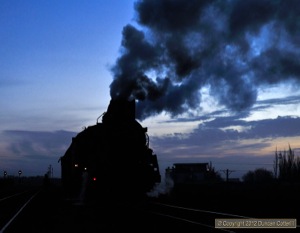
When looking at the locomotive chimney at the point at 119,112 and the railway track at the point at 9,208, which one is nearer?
the railway track at the point at 9,208

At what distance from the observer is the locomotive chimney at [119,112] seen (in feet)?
82.9

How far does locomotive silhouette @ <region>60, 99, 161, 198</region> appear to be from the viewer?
24062mm

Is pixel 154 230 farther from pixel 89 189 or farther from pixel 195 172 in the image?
pixel 195 172

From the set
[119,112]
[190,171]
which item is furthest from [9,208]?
[190,171]

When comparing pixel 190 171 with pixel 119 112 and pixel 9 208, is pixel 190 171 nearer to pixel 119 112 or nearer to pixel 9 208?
pixel 119 112

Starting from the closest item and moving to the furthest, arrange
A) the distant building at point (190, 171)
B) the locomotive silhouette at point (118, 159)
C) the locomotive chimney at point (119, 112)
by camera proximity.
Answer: the locomotive silhouette at point (118, 159) → the locomotive chimney at point (119, 112) → the distant building at point (190, 171)

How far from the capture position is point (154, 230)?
12766 mm

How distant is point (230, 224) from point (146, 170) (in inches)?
429

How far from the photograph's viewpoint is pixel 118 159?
24188 mm

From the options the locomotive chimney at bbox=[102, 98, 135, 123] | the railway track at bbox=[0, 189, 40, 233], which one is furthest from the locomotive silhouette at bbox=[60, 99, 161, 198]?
the railway track at bbox=[0, 189, 40, 233]

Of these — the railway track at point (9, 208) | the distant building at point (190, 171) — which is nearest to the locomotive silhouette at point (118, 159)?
the railway track at point (9, 208)

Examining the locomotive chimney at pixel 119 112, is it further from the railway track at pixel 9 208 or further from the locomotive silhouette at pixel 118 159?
the railway track at pixel 9 208

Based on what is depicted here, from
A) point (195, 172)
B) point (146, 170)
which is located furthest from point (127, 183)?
point (195, 172)

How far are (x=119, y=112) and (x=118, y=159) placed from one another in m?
2.73
